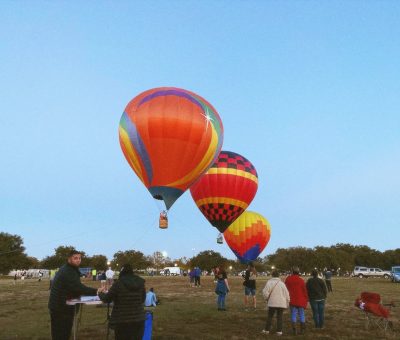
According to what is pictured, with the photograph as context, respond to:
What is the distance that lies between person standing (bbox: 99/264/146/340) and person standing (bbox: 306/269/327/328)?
693 cm

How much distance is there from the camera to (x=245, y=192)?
30516 millimetres

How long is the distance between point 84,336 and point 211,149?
1371 centimetres

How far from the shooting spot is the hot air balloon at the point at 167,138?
2066 centimetres

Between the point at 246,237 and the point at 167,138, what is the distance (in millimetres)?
18473

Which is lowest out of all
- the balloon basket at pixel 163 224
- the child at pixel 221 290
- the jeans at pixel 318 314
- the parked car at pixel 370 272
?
the jeans at pixel 318 314

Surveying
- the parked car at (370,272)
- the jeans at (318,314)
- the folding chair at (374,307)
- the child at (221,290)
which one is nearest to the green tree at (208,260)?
the parked car at (370,272)

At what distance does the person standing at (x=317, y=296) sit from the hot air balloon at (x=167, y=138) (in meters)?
10.9

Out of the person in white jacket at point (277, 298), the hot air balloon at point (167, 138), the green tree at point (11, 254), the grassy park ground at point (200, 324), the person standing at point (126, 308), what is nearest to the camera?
the person standing at point (126, 308)

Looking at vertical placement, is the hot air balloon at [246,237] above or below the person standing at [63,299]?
above

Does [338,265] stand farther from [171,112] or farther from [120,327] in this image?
[120,327]

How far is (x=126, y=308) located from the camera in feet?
20.1

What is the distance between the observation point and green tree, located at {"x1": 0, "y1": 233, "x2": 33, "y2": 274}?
3282 inches

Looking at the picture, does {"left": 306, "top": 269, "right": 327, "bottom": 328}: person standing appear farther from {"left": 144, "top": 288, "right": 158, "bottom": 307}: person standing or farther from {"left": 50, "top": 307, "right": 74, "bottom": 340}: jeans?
{"left": 50, "top": 307, "right": 74, "bottom": 340}: jeans

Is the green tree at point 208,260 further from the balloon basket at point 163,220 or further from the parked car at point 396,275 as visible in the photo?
the balloon basket at point 163,220
